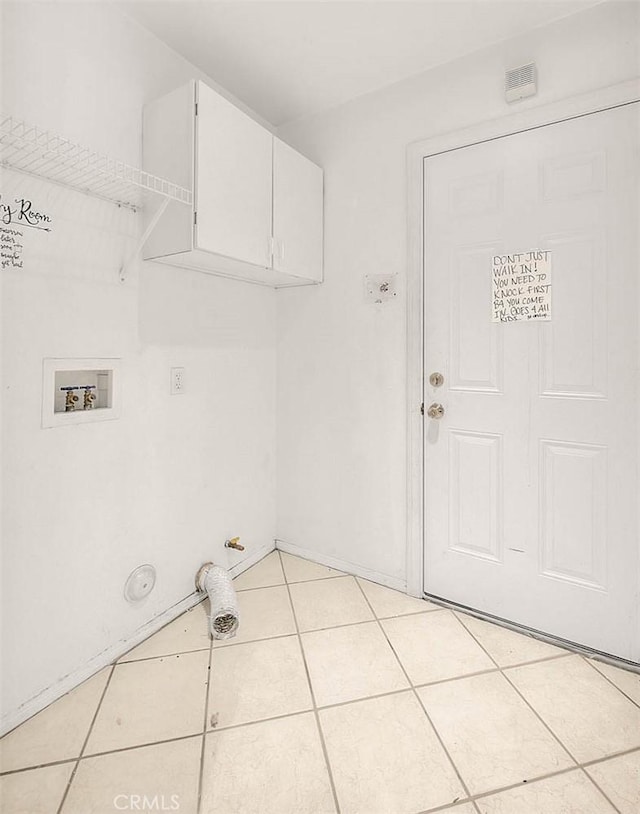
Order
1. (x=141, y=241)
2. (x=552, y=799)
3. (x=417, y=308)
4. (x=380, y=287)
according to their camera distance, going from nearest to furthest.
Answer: (x=552, y=799), (x=141, y=241), (x=417, y=308), (x=380, y=287)

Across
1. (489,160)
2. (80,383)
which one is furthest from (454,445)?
(80,383)

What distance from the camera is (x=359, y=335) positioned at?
85.8 inches

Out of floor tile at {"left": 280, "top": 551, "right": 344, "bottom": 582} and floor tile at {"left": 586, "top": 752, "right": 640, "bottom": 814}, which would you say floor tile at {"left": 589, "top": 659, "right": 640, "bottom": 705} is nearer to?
floor tile at {"left": 586, "top": 752, "right": 640, "bottom": 814}

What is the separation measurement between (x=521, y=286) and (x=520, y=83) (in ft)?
2.56

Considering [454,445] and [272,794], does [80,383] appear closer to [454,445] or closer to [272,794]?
[272,794]

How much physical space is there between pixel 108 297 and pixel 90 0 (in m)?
1.01

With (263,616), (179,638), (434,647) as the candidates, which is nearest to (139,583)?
(179,638)

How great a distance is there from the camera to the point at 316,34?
5.71ft

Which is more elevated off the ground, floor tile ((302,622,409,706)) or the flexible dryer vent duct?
the flexible dryer vent duct

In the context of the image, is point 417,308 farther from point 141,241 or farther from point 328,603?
point 328,603

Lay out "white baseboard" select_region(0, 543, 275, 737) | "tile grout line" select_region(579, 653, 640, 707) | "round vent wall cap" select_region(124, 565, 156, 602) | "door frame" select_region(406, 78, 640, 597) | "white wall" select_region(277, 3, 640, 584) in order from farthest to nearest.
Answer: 1. "white wall" select_region(277, 3, 640, 584)
2. "door frame" select_region(406, 78, 640, 597)
3. "round vent wall cap" select_region(124, 565, 156, 602)
4. "tile grout line" select_region(579, 653, 640, 707)
5. "white baseboard" select_region(0, 543, 275, 737)

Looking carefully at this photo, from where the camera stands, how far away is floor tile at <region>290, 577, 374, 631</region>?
187 cm

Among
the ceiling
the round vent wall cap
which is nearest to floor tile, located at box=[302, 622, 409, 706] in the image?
the round vent wall cap

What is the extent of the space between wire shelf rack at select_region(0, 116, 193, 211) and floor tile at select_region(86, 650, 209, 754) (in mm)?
1641
